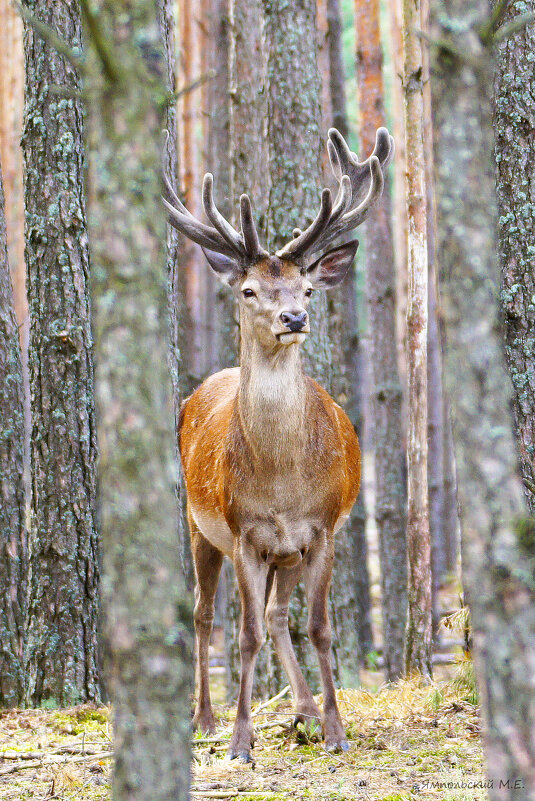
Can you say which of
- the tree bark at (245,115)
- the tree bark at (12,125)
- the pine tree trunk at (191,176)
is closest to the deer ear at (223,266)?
the tree bark at (245,115)

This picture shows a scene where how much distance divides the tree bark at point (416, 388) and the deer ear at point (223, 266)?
10.1 ft

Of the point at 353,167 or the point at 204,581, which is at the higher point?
the point at 353,167

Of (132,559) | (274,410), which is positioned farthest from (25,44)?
(132,559)

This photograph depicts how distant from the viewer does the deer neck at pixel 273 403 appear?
587 centimetres

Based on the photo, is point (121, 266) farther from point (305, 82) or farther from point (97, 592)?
point (305, 82)

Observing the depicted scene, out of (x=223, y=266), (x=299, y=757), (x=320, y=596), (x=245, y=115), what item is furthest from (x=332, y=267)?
(x=245, y=115)

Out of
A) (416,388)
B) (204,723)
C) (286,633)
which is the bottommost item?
(204,723)

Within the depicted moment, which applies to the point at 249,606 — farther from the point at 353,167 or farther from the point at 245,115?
the point at 245,115

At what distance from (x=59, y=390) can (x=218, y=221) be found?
1868 mm

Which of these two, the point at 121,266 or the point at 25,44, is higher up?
the point at 25,44

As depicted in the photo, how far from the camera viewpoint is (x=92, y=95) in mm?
2986

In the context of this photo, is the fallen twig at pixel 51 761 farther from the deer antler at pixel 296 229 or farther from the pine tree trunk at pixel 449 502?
the pine tree trunk at pixel 449 502

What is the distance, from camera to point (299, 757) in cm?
552

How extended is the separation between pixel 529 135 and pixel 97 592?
4083 millimetres
